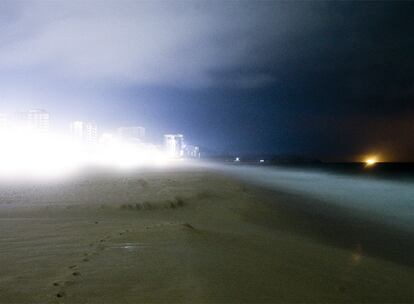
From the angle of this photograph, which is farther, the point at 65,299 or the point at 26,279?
the point at 26,279

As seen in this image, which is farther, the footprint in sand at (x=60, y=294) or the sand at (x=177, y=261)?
the sand at (x=177, y=261)

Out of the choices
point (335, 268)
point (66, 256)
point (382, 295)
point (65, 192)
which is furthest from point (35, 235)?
point (65, 192)

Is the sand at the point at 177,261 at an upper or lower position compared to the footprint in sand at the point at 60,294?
lower

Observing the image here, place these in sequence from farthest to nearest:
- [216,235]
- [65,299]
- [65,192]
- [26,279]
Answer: [65,192] < [216,235] < [26,279] < [65,299]

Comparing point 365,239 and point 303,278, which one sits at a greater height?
point 303,278

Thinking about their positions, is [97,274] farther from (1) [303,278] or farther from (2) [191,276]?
(1) [303,278]

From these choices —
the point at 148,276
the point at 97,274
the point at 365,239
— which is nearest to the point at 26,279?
the point at 97,274

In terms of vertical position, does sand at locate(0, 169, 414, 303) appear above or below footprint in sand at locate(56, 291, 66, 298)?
below

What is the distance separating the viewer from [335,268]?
25.5ft

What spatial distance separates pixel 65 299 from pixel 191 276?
6.60 feet

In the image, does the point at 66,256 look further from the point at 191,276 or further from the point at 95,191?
the point at 95,191

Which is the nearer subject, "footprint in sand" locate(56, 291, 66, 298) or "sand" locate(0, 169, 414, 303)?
"footprint in sand" locate(56, 291, 66, 298)

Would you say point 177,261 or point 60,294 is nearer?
point 60,294

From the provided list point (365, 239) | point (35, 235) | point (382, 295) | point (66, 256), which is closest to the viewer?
point (382, 295)
